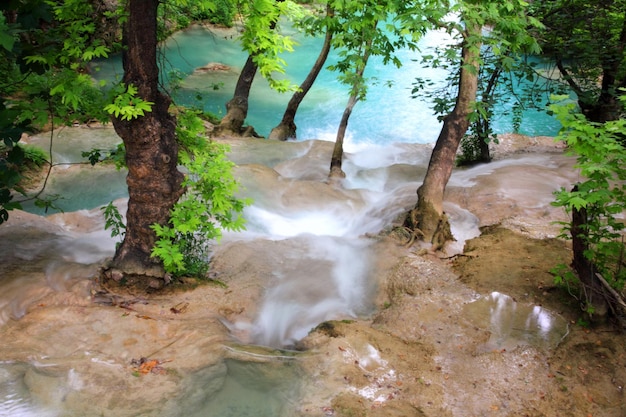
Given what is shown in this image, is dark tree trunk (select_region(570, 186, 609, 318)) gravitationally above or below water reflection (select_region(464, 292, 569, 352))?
above

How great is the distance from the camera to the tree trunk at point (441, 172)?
25.5 feet

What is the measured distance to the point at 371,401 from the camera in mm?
4180

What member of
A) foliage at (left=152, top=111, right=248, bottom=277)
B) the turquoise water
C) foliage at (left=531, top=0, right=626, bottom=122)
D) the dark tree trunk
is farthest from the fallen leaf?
the turquoise water

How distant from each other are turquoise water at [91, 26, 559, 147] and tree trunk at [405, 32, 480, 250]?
7256 mm

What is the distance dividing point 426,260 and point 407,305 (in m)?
1.17

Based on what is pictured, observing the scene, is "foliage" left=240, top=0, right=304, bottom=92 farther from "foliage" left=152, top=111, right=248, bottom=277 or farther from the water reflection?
the water reflection

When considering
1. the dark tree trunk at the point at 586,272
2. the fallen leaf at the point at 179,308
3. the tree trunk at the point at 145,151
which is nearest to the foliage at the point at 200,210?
the tree trunk at the point at 145,151

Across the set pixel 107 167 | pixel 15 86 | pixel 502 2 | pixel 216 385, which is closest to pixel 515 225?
pixel 502 2

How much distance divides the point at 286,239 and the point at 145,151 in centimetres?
314

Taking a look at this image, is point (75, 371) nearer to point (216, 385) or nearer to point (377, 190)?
point (216, 385)

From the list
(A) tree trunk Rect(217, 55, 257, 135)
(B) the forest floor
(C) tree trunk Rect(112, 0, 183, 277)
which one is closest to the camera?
(B) the forest floor

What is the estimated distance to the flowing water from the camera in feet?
14.2

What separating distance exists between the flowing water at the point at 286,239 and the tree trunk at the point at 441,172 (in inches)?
18.7

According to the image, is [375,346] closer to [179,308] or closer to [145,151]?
[179,308]
